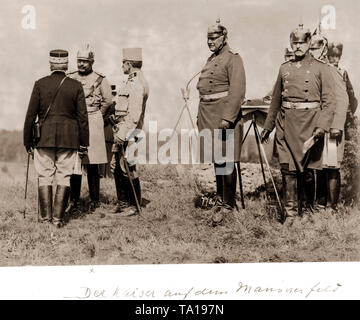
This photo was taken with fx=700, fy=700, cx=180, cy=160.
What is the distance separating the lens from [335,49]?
27.9ft

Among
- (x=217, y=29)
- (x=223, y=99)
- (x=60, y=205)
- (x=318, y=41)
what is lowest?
(x=60, y=205)

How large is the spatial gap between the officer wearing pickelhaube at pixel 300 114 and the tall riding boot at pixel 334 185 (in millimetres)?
490

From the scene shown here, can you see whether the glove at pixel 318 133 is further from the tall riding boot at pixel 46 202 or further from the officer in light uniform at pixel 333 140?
the tall riding boot at pixel 46 202

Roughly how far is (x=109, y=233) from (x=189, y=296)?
5.20 ft

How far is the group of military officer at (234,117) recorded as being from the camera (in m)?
8.02

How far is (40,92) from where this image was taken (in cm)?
812

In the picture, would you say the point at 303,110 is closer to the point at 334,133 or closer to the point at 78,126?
the point at 334,133

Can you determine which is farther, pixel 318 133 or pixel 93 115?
pixel 93 115

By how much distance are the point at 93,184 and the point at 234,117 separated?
89.4 inches
